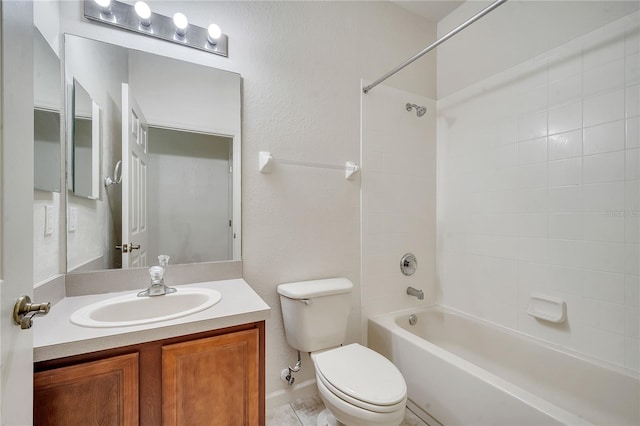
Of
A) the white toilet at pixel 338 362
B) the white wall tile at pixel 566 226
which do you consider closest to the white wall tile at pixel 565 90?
the white wall tile at pixel 566 226

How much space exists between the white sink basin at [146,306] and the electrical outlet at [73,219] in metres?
0.35

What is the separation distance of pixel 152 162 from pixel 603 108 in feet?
7.36

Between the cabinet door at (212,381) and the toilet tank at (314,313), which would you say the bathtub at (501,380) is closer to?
the toilet tank at (314,313)

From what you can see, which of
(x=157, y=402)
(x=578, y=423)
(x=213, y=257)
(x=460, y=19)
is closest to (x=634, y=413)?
(x=578, y=423)

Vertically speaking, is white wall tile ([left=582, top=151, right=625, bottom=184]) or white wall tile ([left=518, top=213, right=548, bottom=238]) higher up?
white wall tile ([left=582, top=151, right=625, bottom=184])

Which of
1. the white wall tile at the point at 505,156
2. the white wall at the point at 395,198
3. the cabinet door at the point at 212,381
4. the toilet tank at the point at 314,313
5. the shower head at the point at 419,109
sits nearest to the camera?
the cabinet door at the point at 212,381

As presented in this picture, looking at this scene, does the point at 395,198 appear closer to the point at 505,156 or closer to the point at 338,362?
the point at 505,156

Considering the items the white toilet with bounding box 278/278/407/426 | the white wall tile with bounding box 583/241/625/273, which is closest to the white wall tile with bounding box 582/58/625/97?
Result: the white wall tile with bounding box 583/241/625/273

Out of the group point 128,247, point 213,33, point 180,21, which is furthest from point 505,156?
point 128,247

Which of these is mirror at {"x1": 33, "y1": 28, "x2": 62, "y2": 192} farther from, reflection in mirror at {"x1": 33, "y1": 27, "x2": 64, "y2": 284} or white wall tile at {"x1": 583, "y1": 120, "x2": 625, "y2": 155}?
white wall tile at {"x1": 583, "y1": 120, "x2": 625, "y2": 155}

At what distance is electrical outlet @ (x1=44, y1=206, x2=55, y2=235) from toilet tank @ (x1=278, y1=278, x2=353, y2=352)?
1.03 meters

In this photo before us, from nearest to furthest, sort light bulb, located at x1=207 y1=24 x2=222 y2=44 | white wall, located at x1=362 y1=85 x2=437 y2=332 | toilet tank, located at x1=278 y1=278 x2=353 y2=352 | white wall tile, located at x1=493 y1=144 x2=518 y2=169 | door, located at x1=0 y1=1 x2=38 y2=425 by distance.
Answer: door, located at x1=0 y1=1 x2=38 y2=425, light bulb, located at x1=207 y1=24 x2=222 y2=44, toilet tank, located at x1=278 y1=278 x2=353 y2=352, white wall tile, located at x1=493 y1=144 x2=518 y2=169, white wall, located at x1=362 y1=85 x2=437 y2=332

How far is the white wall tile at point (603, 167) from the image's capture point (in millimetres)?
1322

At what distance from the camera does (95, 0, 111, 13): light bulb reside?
1.22 metres
